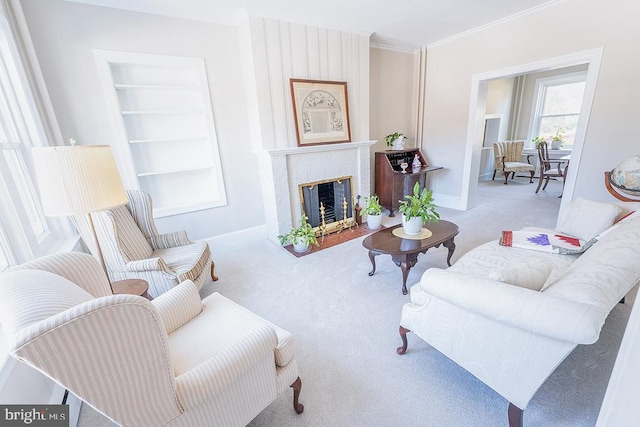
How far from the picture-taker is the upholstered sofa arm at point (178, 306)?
4.18 feet

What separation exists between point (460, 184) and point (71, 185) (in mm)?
4742

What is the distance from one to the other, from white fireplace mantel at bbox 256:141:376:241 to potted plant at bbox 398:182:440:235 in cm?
146

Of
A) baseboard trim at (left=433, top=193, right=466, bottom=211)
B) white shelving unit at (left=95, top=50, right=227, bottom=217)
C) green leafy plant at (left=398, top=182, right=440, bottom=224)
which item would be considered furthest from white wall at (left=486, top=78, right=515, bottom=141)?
white shelving unit at (left=95, top=50, right=227, bottom=217)

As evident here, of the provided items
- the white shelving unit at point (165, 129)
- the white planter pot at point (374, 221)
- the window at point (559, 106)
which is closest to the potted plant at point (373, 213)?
the white planter pot at point (374, 221)

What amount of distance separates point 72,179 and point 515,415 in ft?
7.53

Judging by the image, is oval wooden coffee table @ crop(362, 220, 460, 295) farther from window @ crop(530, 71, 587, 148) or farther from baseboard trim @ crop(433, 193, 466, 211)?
window @ crop(530, 71, 587, 148)

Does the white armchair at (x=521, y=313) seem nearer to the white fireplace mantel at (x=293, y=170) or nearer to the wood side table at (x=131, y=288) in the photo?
the wood side table at (x=131, y=288)

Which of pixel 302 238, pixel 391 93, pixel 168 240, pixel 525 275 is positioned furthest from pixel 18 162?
pixel 391 93

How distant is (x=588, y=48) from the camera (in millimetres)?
2791

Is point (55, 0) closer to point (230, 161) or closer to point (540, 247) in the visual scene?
point (230, 161)

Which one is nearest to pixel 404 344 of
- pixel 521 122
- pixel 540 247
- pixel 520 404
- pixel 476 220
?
pixel 520 404

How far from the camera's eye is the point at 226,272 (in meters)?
2.73

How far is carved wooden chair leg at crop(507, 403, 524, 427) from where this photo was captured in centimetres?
109

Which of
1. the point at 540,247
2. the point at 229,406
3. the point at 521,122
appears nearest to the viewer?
the point at 229,406
